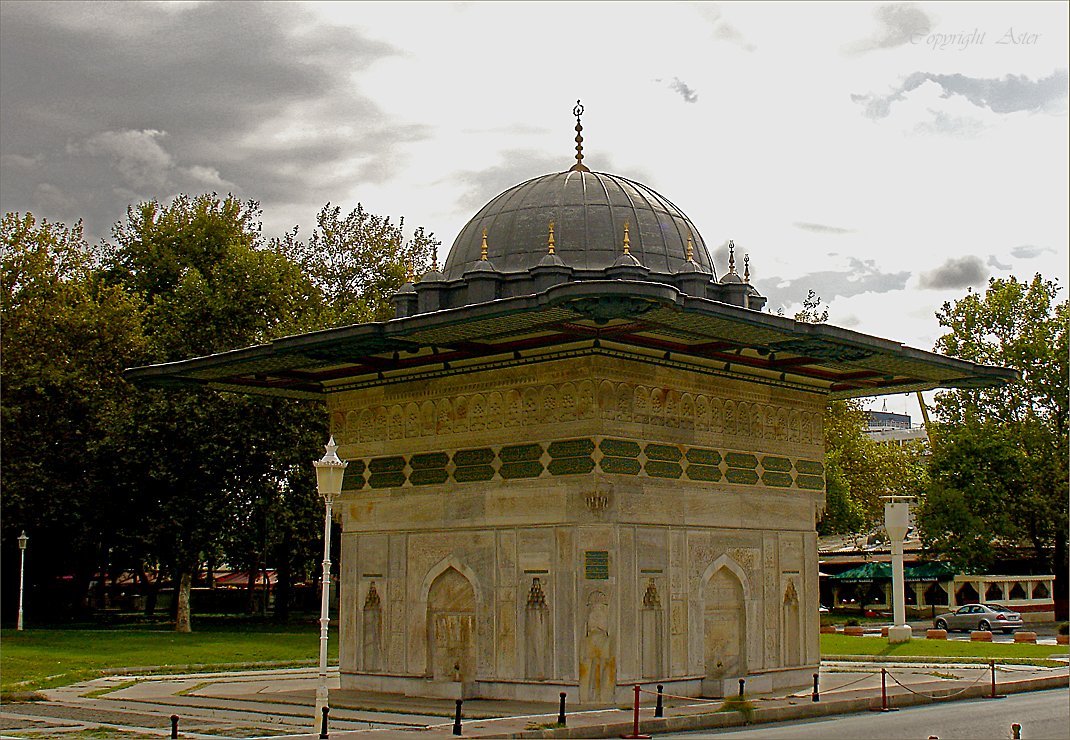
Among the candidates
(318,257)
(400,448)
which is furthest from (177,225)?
(400,448)

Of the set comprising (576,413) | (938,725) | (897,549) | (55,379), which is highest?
(55,379)

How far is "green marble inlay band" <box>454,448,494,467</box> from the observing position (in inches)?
700

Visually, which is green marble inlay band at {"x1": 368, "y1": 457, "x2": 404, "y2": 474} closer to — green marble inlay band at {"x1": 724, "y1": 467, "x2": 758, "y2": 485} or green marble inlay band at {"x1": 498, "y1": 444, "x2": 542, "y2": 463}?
green marble inlay band at {"x1": 498, "y1": 444, "x2": 542, "y2": 463}

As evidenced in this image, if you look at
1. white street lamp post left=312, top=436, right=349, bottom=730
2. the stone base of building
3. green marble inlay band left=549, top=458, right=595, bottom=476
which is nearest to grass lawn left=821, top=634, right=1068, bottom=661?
the stone base of building

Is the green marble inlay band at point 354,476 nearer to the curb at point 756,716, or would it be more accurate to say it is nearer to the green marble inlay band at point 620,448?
the green marble inlay band at point 620,448

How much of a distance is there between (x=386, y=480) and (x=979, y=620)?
86.4 ft

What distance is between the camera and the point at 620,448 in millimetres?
16828

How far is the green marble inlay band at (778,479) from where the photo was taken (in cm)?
1920

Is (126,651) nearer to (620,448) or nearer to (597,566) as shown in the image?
(597,566)

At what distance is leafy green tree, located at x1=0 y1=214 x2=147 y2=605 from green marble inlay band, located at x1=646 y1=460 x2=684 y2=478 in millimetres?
20665

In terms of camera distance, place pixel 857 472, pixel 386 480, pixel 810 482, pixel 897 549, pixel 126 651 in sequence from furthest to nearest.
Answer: pixel 857 472
pixel 897 549
pixel 126 651
pixel 810 482
pixel 386 480

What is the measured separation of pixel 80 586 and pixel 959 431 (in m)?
32.1

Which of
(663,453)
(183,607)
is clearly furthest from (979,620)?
(663,453)

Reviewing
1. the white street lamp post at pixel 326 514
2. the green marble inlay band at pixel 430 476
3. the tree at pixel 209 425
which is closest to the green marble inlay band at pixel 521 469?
the green marble inlay band at pixel 430 476
